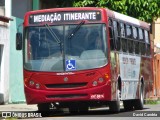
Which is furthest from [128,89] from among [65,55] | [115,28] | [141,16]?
[141,16]

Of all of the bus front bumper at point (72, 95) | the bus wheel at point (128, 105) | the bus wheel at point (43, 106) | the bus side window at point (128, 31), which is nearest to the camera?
the bus front bumper at point (72, 95)

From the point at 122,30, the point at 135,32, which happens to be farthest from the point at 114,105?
the point at 135,32

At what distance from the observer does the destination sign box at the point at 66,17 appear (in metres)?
20.4

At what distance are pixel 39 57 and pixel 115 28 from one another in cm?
303

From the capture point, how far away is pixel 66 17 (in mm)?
20500

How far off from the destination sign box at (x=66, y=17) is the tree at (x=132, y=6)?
32.7 feet

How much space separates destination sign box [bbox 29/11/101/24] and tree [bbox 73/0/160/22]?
9974mm

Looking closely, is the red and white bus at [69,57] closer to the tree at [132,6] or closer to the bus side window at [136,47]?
the bus side window at [136,47]

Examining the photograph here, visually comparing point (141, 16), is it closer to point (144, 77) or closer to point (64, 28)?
point (144, 77)

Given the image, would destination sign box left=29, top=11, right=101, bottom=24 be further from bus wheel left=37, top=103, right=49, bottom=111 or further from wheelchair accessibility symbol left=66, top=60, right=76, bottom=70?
bus wheel left=37, top=103, right=49, bottom=111

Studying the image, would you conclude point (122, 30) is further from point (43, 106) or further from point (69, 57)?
point (43, 106)

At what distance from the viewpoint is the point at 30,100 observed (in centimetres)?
2027

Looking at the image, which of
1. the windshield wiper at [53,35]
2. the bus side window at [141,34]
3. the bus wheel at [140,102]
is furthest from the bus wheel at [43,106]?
the bus side window at [141,34]

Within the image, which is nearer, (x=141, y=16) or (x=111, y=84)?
(x=111, y=84)
